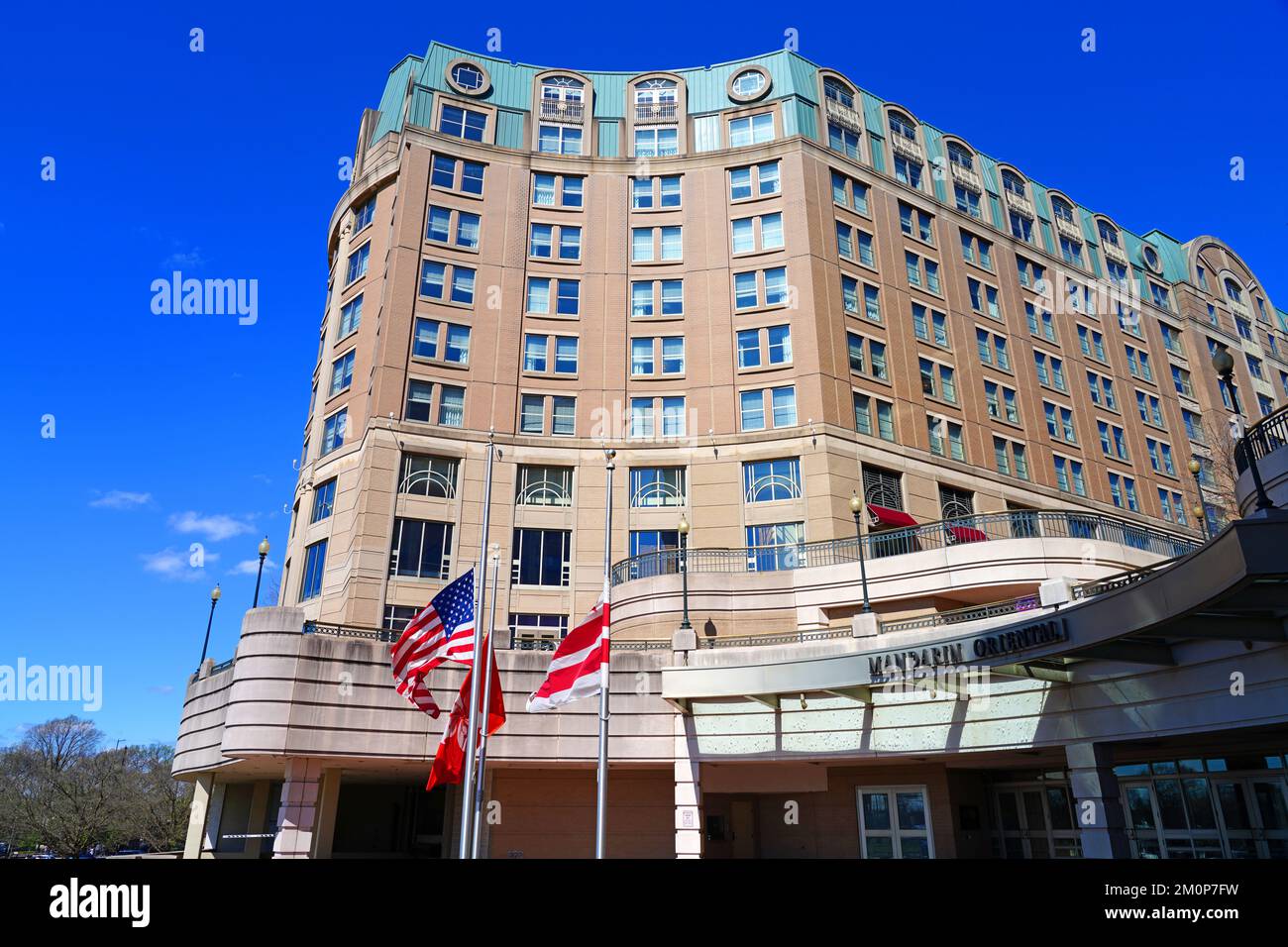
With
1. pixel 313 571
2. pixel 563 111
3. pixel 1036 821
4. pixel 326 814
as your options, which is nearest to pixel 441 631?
pixel 326 814

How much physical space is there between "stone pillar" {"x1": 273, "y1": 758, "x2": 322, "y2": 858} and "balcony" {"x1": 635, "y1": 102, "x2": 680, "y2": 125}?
37338 millimetres

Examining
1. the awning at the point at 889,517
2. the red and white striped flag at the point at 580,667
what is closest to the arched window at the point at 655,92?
the awning at the point at 889,517

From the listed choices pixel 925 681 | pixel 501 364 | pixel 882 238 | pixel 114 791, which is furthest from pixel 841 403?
pixel 114 791

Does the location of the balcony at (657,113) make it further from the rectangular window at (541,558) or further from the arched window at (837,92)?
the rectangular window at (541,558)

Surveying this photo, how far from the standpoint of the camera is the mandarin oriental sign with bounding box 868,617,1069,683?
55.6 feet

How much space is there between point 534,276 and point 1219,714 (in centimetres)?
3525

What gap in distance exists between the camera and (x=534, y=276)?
1710 inches

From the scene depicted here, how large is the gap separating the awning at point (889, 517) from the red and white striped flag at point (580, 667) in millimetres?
20802

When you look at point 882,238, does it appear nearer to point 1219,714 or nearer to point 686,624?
point 686,624

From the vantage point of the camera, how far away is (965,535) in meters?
32.5

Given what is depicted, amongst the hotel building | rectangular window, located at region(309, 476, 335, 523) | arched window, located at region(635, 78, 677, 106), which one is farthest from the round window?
rectangular window, located at region(309, 476, 335, 523)

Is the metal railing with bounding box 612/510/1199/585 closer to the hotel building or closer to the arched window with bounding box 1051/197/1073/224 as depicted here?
the hotel building

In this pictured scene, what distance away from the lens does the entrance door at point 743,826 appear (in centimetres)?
2966

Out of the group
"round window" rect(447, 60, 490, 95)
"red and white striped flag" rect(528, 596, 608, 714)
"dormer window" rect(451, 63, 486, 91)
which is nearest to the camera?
"red and white striped flag" rect(528, 596, 608, 714)
